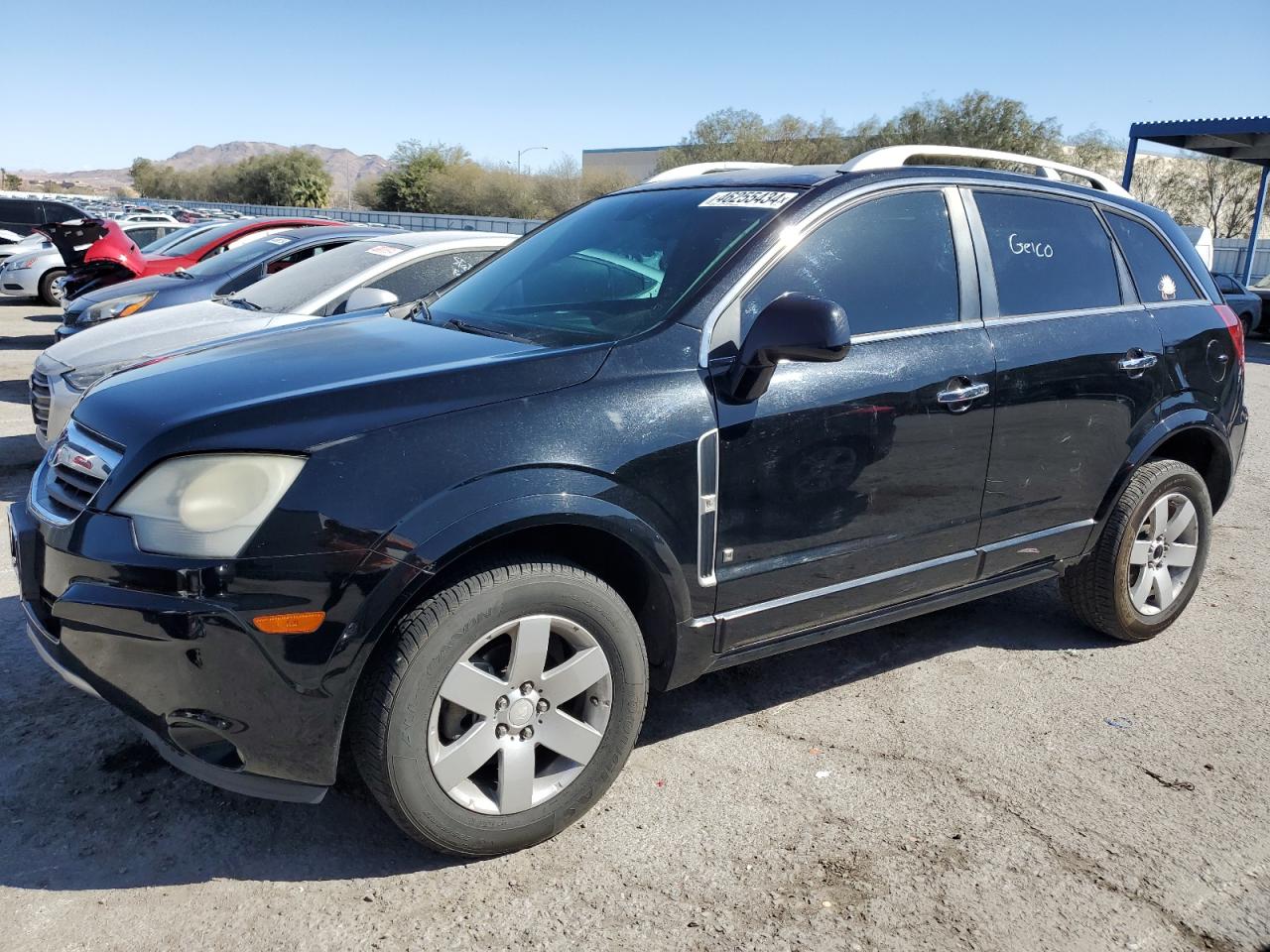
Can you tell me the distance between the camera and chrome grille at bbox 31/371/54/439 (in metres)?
5.85

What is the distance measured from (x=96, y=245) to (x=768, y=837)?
10242 mm

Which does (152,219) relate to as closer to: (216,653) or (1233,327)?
(1233,327)

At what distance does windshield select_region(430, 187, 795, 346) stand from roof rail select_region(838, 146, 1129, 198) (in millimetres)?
445

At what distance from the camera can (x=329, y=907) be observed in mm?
2486

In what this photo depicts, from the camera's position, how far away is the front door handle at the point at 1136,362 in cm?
389

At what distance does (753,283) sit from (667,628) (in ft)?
3.49

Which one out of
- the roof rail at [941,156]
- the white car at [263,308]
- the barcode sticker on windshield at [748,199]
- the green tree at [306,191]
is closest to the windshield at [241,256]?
the white car at [263,308]

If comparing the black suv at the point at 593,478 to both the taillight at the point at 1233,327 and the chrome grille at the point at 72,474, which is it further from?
the taillight at the point at 1233,327

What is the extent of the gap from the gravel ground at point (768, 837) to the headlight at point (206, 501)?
0.92 meters

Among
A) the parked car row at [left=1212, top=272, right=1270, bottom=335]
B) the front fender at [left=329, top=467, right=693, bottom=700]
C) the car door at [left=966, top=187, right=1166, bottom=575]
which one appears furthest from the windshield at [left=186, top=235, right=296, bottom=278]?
the parked car row at [left=1212, top=272, right=1270, bottom=335]

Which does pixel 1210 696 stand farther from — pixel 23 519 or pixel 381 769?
pixel 23 519

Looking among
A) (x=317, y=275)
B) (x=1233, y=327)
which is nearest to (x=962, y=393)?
(x=1233, y=327)

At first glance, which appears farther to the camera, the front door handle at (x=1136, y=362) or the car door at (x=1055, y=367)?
the front door handle at (x=1136, y=362)

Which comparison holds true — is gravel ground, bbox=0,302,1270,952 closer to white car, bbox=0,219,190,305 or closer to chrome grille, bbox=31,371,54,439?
chrome grille, bbox=31,371,54,439
